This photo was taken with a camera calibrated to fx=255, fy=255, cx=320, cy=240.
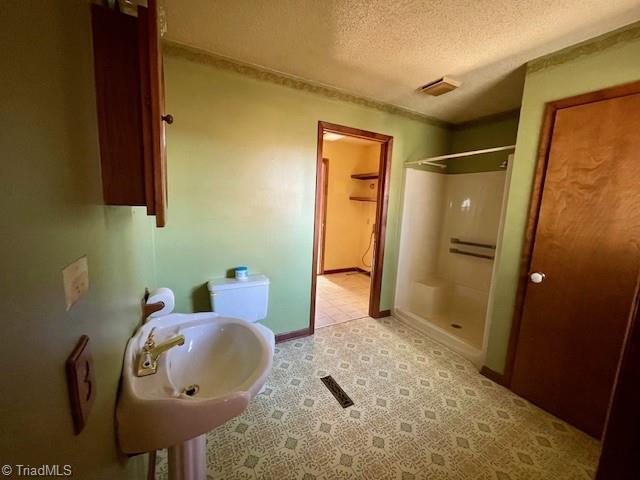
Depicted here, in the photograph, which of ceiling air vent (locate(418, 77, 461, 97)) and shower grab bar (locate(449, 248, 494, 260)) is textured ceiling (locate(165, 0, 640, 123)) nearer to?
ceiling air vent (locate(418, 77, 461, 97))

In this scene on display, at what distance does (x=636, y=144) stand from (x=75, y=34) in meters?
2.45

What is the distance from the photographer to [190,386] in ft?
3.47

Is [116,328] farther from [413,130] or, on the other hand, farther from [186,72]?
[413,130]

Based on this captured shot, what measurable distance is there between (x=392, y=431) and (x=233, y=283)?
1497mm

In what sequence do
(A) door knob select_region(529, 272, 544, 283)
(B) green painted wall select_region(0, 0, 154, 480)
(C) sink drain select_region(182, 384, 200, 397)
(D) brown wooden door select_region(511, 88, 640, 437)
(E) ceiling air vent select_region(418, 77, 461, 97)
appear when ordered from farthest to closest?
(E) ceiling air vent select_region(418, 77, 461, 97), (A) door knob select_region(529, 272, 544, 283), (D) brown wooden door select_region(511, 88, 640, 437), (C) sink drain select_region(182, 384, 200, 397), (B) green painted wall select_region(0, 0, 154, 480)

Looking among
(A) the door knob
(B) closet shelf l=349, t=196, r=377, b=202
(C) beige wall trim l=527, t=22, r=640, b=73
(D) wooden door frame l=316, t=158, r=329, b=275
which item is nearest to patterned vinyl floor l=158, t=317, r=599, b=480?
(A) the door knob

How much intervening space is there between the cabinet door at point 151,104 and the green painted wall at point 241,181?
4.16 feet

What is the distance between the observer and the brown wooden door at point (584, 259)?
1440 millimetres

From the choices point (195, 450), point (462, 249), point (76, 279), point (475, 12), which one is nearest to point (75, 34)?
point (76, 279)

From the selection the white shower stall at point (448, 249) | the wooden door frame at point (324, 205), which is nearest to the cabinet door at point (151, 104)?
the white shower stall at point (448, 249)

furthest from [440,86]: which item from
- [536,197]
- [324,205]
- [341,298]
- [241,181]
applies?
[324,205]

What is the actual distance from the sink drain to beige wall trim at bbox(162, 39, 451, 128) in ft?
6.83

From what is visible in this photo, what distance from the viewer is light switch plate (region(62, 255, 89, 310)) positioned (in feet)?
1.71

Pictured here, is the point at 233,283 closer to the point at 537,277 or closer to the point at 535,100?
the point at 537,277
